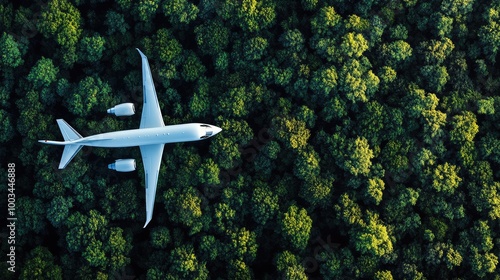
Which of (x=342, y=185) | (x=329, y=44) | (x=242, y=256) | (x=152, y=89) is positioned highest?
(x=329, y=44)

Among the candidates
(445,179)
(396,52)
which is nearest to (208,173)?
(396,52)

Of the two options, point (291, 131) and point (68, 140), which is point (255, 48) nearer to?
point (291, 131)

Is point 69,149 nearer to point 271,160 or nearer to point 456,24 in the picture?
point 271,160

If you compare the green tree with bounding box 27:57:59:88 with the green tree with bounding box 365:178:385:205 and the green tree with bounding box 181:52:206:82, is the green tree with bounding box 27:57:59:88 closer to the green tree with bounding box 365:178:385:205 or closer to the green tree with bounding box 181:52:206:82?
the green tree with bounding box 181:52:206:82

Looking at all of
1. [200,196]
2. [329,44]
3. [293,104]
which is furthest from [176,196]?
[329,44]

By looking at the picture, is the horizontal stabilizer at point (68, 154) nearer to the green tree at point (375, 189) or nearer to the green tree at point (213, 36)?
the green tree at point (213, 36)

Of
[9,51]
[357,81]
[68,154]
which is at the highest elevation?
[9,51]

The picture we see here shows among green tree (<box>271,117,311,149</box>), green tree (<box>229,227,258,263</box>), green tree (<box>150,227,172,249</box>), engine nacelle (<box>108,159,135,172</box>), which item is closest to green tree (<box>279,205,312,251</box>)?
green tree (<box>229,227,258,263</box>)
